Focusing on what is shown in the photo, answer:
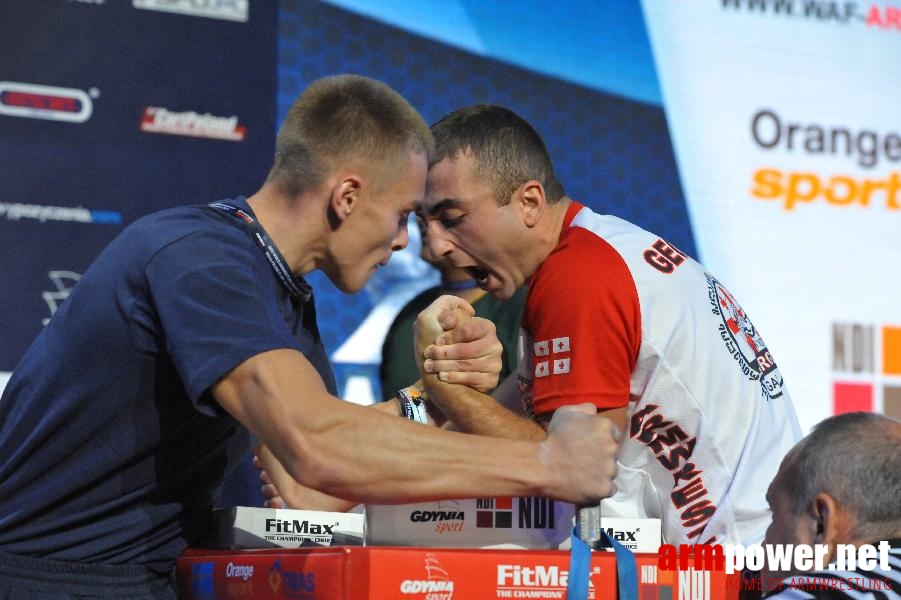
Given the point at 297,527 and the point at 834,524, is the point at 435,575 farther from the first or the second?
the point at 834,524

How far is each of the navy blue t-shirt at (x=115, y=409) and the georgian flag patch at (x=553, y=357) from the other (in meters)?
0.63

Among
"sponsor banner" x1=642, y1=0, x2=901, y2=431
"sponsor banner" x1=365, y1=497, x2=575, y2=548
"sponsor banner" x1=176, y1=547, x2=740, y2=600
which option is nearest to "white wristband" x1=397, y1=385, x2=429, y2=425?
"sponsor banner" x1=365, y1=497, x2=575, y2=548

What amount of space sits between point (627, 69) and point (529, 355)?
2160 millimetres

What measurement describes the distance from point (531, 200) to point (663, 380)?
21.2 inches

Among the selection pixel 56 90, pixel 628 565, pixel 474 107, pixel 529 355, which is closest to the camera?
pixel 628 565

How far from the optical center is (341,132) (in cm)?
188

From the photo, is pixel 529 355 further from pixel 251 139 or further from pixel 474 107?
pixel 251 139

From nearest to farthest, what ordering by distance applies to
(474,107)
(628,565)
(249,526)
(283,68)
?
1. (628,565)
2. (249,526)
3. (474,107)
4. (283,68)

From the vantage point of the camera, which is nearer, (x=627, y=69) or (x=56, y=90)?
(x=56, y=90)

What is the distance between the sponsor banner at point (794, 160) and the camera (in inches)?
166

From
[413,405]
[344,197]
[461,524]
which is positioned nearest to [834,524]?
[461,524]

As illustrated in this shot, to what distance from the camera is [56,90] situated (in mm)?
3488

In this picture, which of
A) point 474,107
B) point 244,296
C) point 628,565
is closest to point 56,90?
point 474,107

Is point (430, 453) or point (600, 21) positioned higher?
point (600, 21)
